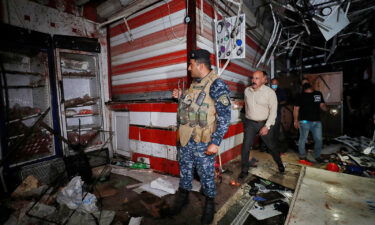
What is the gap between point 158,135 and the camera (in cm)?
439

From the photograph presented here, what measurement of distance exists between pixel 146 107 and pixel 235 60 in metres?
3.14

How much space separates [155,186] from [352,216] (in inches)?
130

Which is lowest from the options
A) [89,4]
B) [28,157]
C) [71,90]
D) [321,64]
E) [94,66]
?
[28,157]

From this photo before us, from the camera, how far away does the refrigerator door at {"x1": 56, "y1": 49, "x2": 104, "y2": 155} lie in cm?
492

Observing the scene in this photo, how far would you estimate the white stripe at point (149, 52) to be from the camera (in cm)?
406

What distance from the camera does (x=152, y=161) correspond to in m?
4.64

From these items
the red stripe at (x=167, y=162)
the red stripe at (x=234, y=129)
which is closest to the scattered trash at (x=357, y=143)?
the red stripe at (x=234, y=129)

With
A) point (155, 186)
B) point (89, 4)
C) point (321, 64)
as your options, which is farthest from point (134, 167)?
point (321, 64)

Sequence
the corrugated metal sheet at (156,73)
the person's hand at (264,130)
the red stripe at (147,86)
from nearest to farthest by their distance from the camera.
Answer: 1. the person's hand at (264,130)
2. the corrugated metal sheet at (156,73)
3. the red stripe at (147,86)

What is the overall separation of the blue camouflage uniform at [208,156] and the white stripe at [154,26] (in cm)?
223

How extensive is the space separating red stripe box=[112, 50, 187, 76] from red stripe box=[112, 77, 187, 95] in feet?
1.33

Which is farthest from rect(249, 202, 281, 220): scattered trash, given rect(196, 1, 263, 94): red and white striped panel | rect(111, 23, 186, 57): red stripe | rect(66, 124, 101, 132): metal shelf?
rect(66, 124, 101, 132): metal shelf

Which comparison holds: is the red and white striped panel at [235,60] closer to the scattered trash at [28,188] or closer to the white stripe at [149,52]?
the white stripe at [149,52]

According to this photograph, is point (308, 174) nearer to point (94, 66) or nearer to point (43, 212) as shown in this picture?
point (43, 212)
